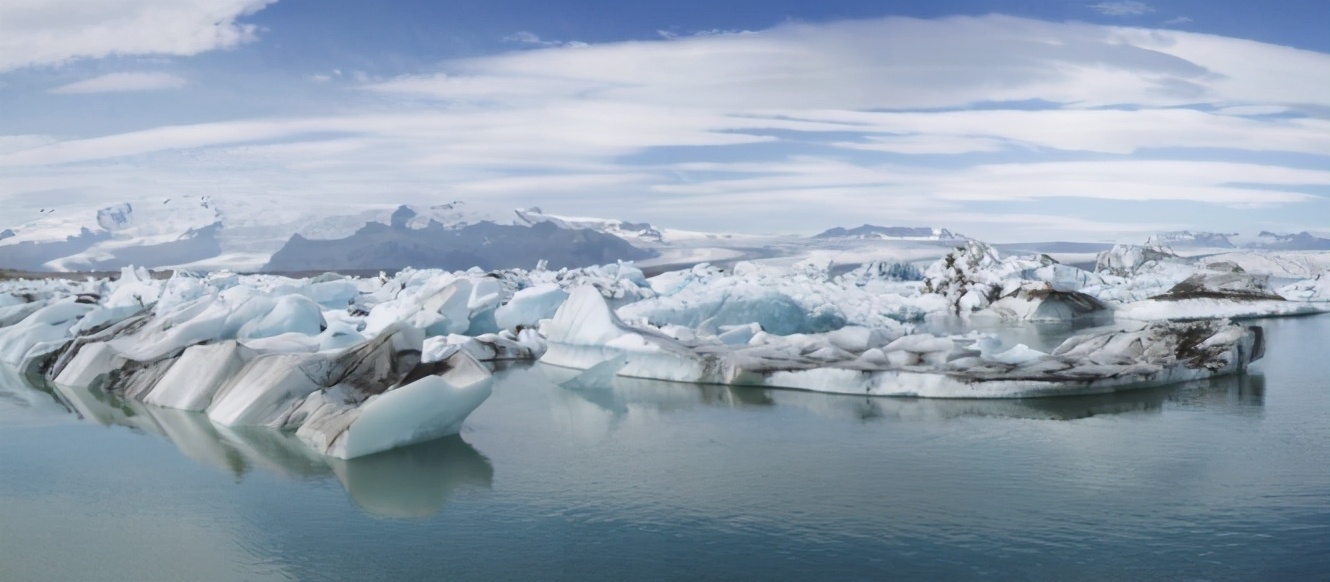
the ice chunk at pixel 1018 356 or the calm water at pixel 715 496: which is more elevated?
the ice chunk at pixel 1018 356

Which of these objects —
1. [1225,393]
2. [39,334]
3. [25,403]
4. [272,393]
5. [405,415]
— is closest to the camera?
[405,415]

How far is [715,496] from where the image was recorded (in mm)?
5289

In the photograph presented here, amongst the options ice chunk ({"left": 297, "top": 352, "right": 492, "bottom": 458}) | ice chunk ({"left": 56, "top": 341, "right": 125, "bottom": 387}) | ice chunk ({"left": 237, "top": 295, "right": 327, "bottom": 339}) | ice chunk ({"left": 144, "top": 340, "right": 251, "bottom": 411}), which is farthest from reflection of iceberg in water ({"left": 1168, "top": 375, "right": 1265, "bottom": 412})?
ice chunk ({"left": 56, "top": 341, "right": 125, "bottom": 387})

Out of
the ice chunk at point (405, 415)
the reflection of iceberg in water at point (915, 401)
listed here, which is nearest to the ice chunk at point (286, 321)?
the reflection of iceberg in water at point (915, 401)

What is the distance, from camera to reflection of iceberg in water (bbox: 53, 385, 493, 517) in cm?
544

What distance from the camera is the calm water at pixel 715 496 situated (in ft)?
14.0

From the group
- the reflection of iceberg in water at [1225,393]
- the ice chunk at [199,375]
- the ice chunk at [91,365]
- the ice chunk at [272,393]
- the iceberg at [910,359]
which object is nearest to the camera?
the ice chunk at [272,393]

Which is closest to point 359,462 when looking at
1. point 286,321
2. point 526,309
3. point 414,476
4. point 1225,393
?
point 414,476

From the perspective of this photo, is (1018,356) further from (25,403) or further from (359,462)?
(25,403)

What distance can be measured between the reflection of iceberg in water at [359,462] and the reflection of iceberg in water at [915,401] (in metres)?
2.12

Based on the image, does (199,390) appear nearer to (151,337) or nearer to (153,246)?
(151,337)

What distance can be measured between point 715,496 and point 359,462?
2382mm

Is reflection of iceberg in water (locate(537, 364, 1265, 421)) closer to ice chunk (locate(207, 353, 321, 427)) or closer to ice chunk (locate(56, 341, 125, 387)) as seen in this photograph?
ice chunk (locate(207, 353, 321, 427))

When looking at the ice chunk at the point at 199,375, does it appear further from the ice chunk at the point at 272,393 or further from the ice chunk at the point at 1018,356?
the ice chunk at the point at 1018,356
